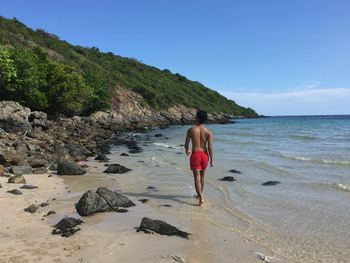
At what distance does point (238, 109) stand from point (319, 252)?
464ft

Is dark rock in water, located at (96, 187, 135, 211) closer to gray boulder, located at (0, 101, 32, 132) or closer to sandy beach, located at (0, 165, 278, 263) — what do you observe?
sandy beach, located at (0, 165, 278, 263)

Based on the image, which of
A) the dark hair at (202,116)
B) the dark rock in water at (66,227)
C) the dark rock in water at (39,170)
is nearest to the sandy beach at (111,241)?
the dark rock in water at (66,227)

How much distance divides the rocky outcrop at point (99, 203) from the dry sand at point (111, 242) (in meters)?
0.21

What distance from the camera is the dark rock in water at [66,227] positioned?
7.85m

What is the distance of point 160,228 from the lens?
792 cm

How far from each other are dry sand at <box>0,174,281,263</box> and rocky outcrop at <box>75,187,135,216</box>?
214 millimetres

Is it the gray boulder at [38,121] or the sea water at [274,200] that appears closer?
the sea water at [274,200]

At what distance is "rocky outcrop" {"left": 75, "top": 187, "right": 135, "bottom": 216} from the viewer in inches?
371

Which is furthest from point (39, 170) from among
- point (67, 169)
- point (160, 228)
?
point (160, 228)

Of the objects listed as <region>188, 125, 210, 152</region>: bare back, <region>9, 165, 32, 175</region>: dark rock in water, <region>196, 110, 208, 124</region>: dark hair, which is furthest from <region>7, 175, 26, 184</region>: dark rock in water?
<region>196, 110, 208, 124</region>: dark hair

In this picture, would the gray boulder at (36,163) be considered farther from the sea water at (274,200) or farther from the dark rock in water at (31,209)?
the dark rock in water at (31,209)

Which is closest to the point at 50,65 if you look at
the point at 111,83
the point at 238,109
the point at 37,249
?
the point at 111,83

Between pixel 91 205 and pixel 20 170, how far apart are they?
7.07 meters

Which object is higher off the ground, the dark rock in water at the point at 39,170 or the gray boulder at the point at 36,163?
the gray boulder at the point at 36,163
